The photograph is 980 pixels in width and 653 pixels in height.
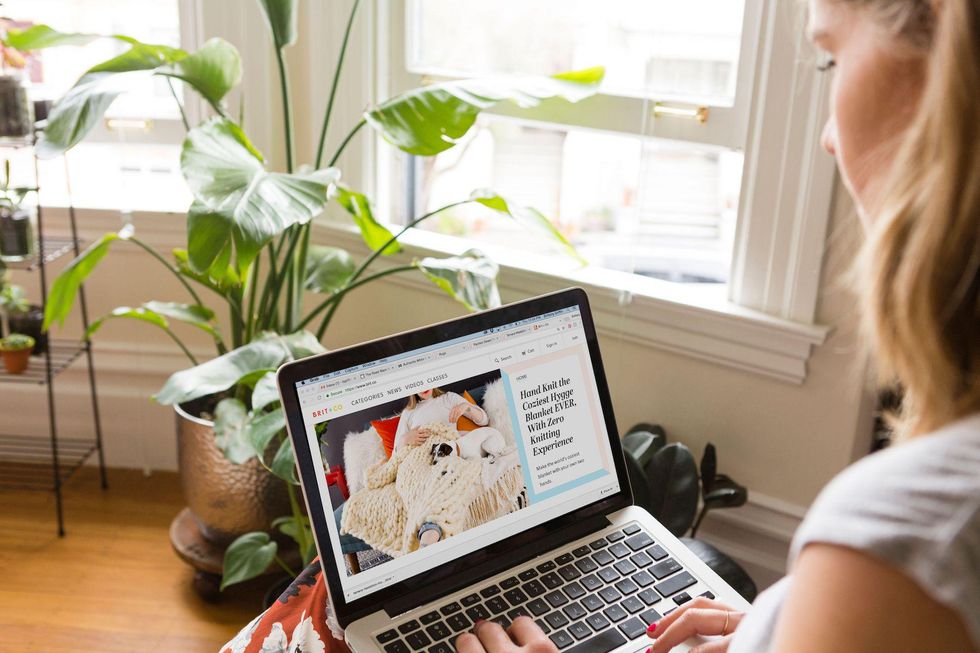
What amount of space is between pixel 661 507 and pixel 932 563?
961 mm

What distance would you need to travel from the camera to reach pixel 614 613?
92 centimetres

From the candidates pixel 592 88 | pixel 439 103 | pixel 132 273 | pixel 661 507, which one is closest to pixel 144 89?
pixel 132 273

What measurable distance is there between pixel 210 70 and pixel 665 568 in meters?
0.96

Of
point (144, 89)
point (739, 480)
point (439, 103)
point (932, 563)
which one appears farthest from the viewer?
point (144, 89)

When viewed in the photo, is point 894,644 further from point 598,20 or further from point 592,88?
point 598,20

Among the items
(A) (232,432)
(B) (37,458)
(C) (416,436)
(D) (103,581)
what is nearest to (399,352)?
(C) (416,436)

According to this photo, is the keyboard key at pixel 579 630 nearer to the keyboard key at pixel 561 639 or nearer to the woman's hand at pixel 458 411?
the keyboard key at pixel 561 639

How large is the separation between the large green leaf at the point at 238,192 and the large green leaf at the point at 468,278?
9.4 inches

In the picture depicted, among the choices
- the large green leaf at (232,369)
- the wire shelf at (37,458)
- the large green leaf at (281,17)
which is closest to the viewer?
the large green leaf at (232,369)

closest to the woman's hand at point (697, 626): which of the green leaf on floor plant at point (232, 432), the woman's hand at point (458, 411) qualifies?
the woman's hand at point (458, 411)

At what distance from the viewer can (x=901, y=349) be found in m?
A: 0.55

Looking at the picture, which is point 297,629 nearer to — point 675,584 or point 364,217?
point 675,584

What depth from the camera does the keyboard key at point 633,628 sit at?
2.97ft

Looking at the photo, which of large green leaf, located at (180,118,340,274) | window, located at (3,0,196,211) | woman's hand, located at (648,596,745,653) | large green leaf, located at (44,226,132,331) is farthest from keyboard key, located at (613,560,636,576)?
window, located at (3,0,196,211)
